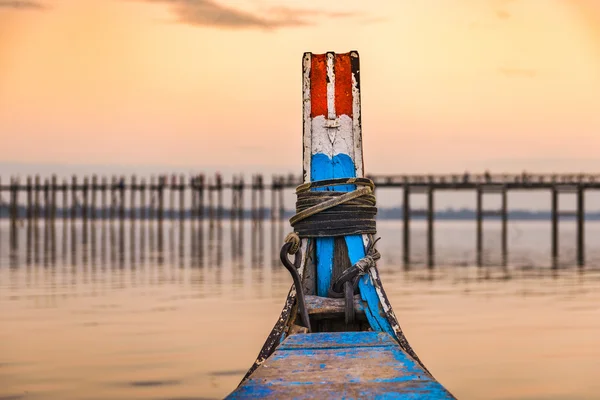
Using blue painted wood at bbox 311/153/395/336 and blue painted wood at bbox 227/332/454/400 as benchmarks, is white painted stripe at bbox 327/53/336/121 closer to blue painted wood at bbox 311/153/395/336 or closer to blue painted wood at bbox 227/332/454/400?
blue painted wood at bbox 311/153/395/336

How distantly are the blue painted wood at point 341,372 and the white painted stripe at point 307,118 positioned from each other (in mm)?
1732

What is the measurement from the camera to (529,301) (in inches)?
832

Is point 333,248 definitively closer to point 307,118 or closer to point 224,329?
point 307,118

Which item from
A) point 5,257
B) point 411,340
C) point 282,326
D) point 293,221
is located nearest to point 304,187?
point 293,221

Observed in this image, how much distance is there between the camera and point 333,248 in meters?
6.75

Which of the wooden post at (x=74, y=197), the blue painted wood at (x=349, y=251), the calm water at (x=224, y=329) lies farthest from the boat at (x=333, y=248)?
the wooden post at (x=74, y=197)

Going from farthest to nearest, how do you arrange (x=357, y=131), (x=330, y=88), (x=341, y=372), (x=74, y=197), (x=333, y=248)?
(x=74, y=197), (x=330, y=88), (x=357, y=131), (x=333, y=248), (x=341, y=372)

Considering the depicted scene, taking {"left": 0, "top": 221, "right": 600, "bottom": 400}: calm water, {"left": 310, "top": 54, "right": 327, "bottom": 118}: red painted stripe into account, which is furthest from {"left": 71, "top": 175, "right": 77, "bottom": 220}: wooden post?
{"left": 310, "top": 54, "right": 327, "bottom": 118}: red painted stripe

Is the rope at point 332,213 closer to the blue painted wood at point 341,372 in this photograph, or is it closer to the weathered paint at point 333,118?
the weathered paint at point 333,118

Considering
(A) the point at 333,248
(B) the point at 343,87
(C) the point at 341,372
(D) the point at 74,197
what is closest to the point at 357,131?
(B) the point at 343,87

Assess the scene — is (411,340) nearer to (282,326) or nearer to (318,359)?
(282,326)

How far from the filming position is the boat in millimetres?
5469

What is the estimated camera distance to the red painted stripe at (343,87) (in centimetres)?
703

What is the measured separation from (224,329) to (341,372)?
11.5m
